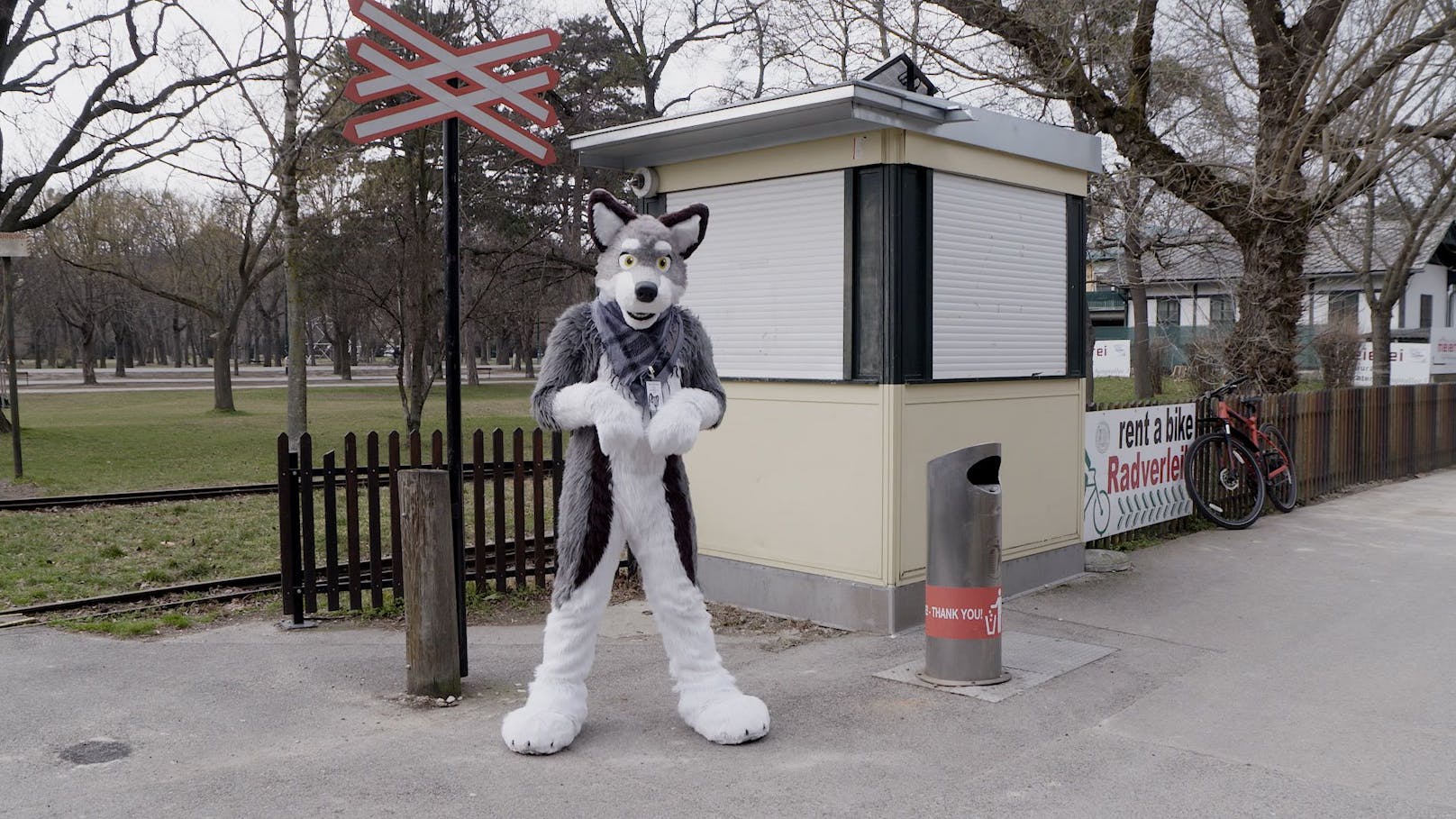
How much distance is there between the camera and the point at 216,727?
16.7ft

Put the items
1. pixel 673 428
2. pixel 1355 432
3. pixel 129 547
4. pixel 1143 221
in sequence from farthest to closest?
pixel 1143 221
pixel 1355 432
pixel 129 547
pixel 673 428

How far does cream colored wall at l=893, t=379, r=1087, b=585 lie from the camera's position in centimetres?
690

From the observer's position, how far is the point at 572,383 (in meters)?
5.07

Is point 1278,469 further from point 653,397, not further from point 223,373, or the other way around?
point 223,373

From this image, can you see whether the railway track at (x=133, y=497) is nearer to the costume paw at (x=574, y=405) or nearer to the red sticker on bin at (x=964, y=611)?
the costume paw at (x=574, y=405)

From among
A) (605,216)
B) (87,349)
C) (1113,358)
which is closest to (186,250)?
(87,349)

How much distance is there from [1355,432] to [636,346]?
12.2 m

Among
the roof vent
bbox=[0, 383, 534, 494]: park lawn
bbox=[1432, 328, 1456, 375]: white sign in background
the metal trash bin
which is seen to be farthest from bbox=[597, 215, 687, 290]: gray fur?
bbox=[1432, 328, 1456, 375]: white sign in background

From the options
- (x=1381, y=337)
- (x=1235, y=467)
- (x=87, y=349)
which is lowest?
(x=1235, y=467)

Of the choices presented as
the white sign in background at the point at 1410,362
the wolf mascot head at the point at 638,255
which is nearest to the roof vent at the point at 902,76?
the wolf mascot head at the point at 638,255

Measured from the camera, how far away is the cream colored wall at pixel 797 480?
22.5 feet

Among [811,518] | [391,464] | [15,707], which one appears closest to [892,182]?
[811,518]

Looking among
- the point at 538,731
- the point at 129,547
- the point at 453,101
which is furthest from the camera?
the point at 129,547

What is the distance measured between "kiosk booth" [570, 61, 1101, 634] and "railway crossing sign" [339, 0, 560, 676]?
5.46 ft
